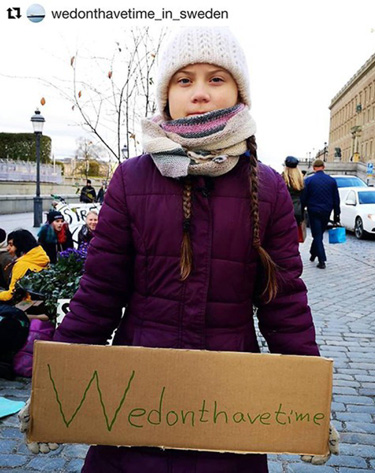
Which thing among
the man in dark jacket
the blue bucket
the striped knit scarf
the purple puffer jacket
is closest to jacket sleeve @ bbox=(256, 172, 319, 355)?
the purple puffer jacket

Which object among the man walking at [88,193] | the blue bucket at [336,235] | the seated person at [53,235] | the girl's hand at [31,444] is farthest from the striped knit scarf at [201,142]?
the man walking at [88,193]

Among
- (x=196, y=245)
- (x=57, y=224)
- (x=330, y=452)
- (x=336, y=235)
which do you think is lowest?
(x=330, y=452)

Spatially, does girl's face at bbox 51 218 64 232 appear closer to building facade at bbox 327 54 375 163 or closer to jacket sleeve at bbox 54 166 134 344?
jacket sleeve at bbox 54 166 134 344

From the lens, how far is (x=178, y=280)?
1710mm

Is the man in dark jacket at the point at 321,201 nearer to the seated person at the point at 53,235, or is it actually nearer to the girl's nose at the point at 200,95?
the seated person at the point at 53,235

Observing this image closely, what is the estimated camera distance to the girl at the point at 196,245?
1706mm

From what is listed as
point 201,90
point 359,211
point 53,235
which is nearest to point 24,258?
point 53,235

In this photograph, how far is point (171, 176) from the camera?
1.68 m

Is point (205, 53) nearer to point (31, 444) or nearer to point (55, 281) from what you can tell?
point (31, 444)

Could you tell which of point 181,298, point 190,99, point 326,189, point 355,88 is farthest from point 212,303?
point 355,88

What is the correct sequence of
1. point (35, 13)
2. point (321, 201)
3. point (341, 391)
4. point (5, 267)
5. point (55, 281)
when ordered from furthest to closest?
1. point (321, 201)
2. point (5, 267)
3. point (35, 13)
4. point (55, 281)
5. point (341, 391)

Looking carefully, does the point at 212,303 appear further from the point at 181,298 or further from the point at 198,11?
the point at 198,11

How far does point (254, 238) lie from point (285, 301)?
259 millimetres

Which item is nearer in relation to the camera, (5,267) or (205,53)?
(205,53)
